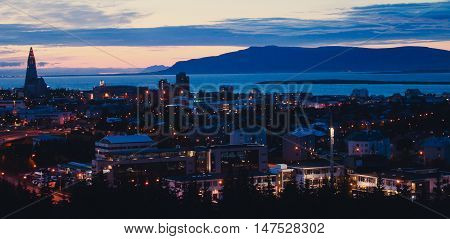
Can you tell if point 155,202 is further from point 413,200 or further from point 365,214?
point 413,200

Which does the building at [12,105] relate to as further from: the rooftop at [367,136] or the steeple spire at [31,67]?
the rooftop at [367,136]

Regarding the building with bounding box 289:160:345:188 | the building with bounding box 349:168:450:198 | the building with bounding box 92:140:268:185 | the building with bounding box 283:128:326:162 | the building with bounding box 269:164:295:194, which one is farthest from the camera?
the building with bounding box 283:128:326:162

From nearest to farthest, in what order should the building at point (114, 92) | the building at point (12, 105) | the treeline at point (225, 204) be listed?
the treeline at point (225, 204) < the building at point (12, 105) < the building at point (114, 92)

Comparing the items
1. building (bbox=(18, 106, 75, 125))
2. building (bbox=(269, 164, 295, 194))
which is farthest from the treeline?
building (bbox=(18, 106, 75, 125))

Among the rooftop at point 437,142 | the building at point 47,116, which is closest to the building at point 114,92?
the building at point 47,116

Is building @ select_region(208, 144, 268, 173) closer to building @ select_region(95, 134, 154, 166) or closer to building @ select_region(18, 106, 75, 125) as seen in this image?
building @ select_region(95, 134, 154, 166)
